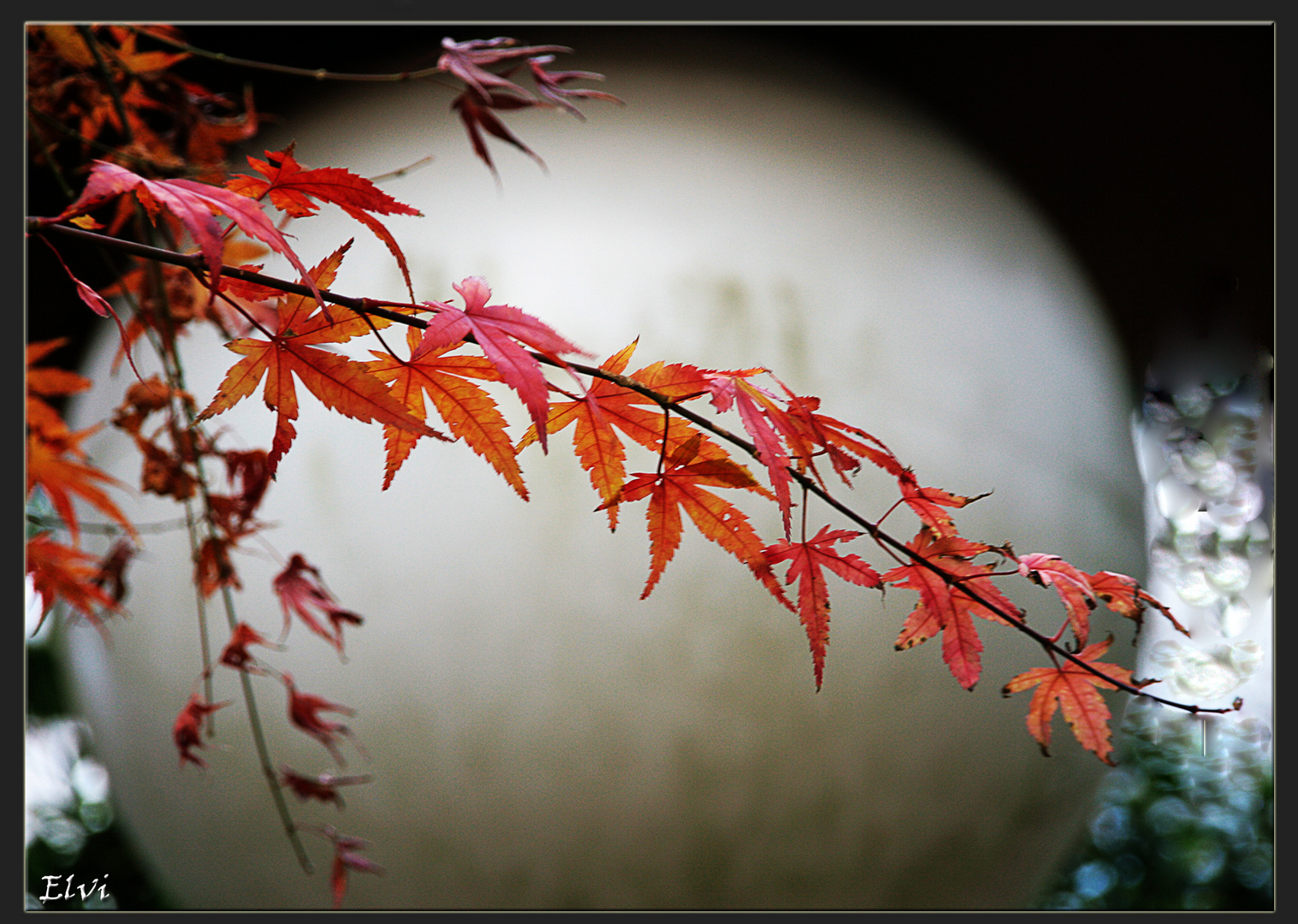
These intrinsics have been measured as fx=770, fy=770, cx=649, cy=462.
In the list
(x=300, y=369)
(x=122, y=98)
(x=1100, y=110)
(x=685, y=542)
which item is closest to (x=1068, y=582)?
(x=300, y=369)

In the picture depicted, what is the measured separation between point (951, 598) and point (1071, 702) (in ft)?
0.42

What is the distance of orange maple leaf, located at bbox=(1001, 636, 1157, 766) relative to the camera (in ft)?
1.55

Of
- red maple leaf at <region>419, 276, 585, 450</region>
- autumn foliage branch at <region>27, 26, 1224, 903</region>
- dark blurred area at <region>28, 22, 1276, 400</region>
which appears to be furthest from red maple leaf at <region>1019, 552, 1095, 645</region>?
dark blurred area at <region>28, 22, 1276, 400</region>

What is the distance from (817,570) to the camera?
420mm

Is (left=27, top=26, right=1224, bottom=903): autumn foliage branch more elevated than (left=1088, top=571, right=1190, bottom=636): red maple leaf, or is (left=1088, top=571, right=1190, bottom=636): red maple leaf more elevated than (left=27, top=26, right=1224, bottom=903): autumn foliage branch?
(left=27, top=26, right=1224, bottom=903): autumn foliage branch

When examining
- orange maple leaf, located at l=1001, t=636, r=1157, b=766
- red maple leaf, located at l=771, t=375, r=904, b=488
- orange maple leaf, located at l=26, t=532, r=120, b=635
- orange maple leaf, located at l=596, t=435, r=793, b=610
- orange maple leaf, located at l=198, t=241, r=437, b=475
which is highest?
orange maple leaf, located at l=198, t=241, r=437, b=475

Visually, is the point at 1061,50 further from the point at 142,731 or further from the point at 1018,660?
the point at 142,731

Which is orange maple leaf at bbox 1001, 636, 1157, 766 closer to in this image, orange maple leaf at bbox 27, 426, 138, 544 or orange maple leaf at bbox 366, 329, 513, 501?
orange maple leaf at bbox 366, 329, 513, 501

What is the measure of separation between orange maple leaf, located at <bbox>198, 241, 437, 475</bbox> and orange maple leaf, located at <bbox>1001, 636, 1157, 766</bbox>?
15.8 inches

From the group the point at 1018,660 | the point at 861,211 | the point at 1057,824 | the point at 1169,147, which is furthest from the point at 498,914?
the point at 1169,147

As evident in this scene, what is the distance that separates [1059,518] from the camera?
1195 mm

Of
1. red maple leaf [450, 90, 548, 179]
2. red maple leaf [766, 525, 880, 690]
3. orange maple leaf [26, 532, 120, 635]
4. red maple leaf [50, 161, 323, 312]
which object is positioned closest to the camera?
red maple leaf [50, 161, 323, 312]

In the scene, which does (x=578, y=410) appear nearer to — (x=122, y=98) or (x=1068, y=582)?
(x=1068, y=582)

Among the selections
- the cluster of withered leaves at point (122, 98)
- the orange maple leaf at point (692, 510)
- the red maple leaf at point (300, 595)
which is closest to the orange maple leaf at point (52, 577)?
the red maple leaf at point (300, 595)
